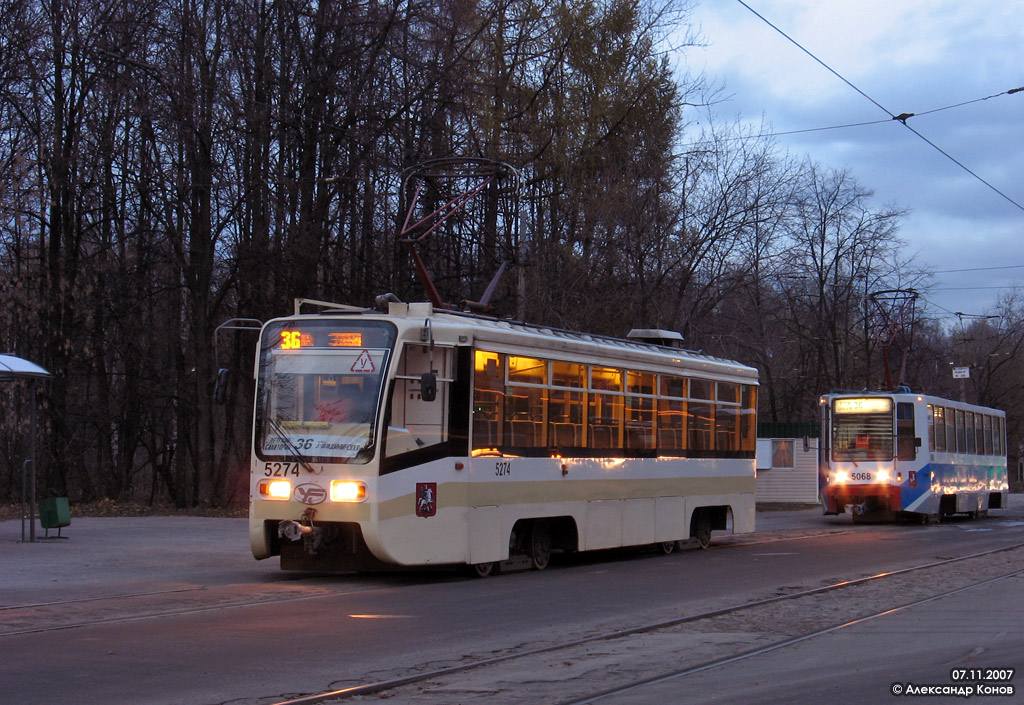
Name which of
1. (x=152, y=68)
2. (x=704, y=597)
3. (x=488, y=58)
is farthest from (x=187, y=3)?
(x=704, y=597)

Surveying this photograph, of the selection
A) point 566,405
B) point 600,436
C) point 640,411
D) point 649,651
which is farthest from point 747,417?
point 649,651

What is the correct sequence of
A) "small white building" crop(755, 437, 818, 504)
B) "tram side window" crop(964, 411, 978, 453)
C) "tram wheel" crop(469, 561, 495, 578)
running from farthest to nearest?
"small white building" crop(755, 437, 818, 504) < "tram side window" crop(964, 411, 978, 453) < "tram wheel" crop(469, 561, 495, 578)

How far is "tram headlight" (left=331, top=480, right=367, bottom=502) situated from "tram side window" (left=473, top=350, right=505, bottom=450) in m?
1.73

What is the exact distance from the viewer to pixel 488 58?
95.6 ft

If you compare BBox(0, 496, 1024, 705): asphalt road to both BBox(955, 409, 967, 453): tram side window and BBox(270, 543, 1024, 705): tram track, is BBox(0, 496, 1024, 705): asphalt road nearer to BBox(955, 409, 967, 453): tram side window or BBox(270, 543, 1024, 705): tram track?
BBox(270, 543, 1024, 705): tram track

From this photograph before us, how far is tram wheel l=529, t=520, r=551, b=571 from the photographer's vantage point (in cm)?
1599

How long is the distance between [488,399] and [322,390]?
2112mm

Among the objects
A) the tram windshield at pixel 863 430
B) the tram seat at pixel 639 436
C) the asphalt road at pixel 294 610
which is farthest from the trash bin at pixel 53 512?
the tram windshield at pixel 863 430

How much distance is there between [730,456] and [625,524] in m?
3.76

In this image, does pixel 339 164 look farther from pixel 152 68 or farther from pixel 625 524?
pixel 625 524

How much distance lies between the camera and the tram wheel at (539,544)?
1599cm

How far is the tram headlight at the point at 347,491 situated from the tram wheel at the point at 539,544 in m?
3.41

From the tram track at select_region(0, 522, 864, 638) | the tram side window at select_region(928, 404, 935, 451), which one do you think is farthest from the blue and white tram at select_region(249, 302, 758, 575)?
the tram side window at select_region(928, 404, 935, 451)

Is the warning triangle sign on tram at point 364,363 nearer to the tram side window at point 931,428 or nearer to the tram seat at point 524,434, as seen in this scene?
the tram seat at point 524,434
